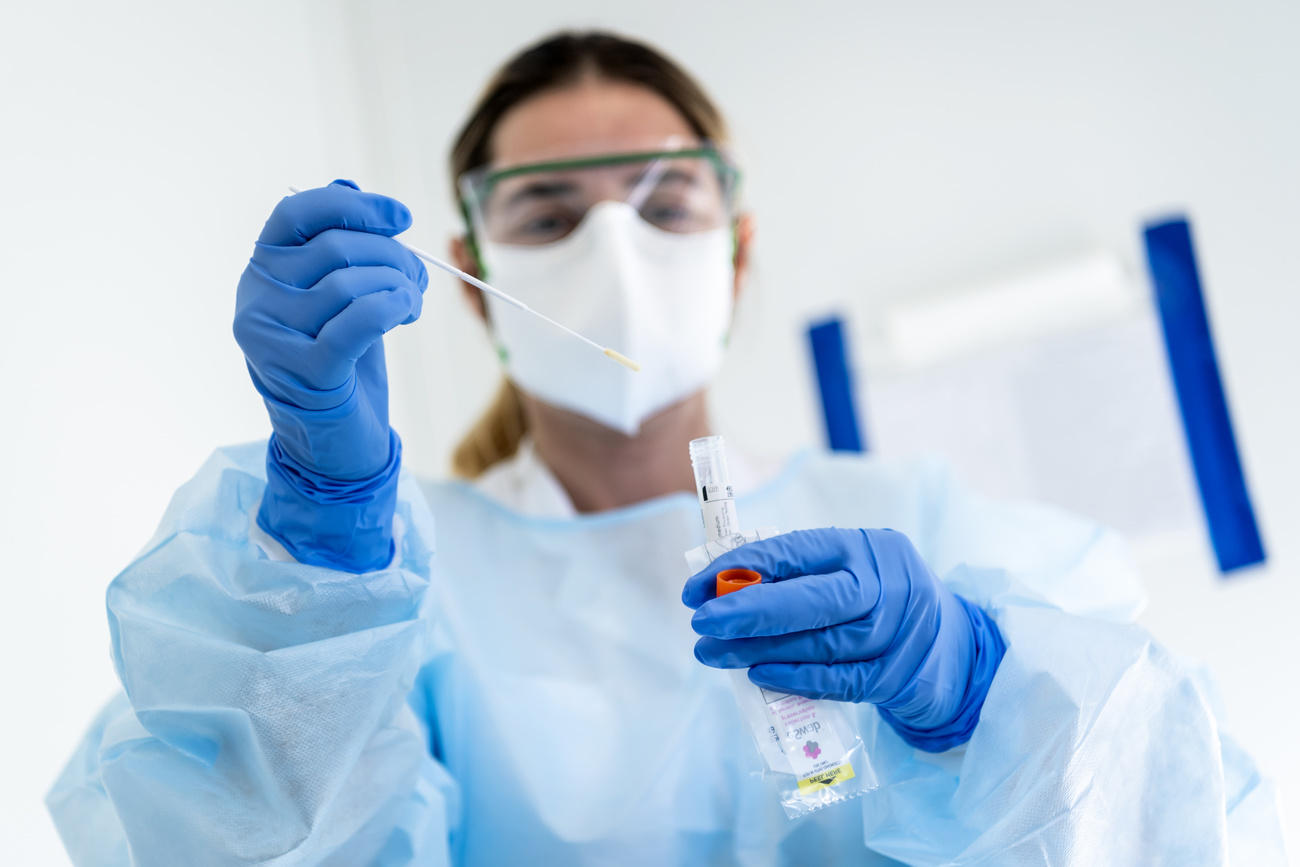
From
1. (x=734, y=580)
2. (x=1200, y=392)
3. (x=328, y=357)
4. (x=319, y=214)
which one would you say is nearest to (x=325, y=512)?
(x=328, y=357)

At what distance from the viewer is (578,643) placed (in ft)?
4.09

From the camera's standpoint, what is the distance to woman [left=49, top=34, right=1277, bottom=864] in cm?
86

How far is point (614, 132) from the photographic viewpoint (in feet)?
4.63

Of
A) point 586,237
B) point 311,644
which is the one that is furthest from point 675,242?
point 311,644

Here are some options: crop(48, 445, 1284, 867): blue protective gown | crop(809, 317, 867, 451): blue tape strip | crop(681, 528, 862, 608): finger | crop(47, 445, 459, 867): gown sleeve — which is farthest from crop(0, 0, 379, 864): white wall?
crop(809, 317, 867, 451): blue tape strip

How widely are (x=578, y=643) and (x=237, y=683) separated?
1.56 feet

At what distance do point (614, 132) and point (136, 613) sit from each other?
888 mm

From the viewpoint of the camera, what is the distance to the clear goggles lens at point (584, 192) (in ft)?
4.32

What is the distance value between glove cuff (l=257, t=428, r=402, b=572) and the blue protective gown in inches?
1.1

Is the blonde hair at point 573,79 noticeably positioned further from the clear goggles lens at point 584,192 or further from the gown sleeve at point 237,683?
the gown sleeve at point 237,683

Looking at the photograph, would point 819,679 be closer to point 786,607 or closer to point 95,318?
point 786,607

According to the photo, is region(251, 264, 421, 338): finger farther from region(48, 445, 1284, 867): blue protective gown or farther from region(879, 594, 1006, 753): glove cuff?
region(879, 594, 1006, 753): glove cuff

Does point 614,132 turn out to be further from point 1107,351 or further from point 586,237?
point 1107,351

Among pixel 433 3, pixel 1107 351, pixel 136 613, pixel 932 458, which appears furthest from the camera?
pixel 433 3
